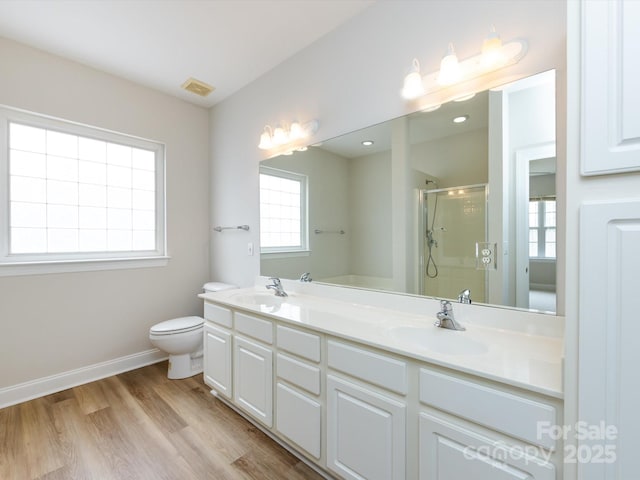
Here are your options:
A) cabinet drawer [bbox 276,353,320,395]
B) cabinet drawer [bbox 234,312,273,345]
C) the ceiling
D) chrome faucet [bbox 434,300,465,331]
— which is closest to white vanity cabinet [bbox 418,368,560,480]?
chrome faucet [bbox 434,300,465,331]

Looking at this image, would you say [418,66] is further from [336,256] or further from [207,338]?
[207,338]

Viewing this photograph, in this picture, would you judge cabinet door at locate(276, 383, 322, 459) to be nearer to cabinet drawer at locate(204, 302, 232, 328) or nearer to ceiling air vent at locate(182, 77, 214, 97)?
cabinet drawer at locate(204, 302, 232, 328)

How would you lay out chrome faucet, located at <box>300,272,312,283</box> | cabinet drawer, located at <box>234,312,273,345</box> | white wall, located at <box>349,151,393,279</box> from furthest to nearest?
chrome faucet, located at <box>300,272,312,283</box>
white wall, located at <box>349,151,393,279</box>
cabinet drawer, located at <box>234,312,273,345</box>

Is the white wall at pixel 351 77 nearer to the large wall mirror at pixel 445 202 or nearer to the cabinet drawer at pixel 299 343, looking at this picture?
the large wall mirror at pixel 445 202

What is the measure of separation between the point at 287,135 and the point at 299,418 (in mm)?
1974

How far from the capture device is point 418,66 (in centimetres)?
158

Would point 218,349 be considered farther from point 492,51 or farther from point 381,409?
point 492,51

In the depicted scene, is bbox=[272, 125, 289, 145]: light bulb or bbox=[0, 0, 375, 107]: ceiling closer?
bbox=[0, 0, 375, 107]: ceiling

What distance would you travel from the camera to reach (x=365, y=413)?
3.98 feet

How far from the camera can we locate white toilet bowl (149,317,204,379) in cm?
239

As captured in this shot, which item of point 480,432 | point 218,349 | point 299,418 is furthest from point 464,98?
point 218,349

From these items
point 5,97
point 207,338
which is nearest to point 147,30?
point 5,97

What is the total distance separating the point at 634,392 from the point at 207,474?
1772 mm

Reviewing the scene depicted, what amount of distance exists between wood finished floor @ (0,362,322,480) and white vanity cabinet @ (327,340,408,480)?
0.35 meters
